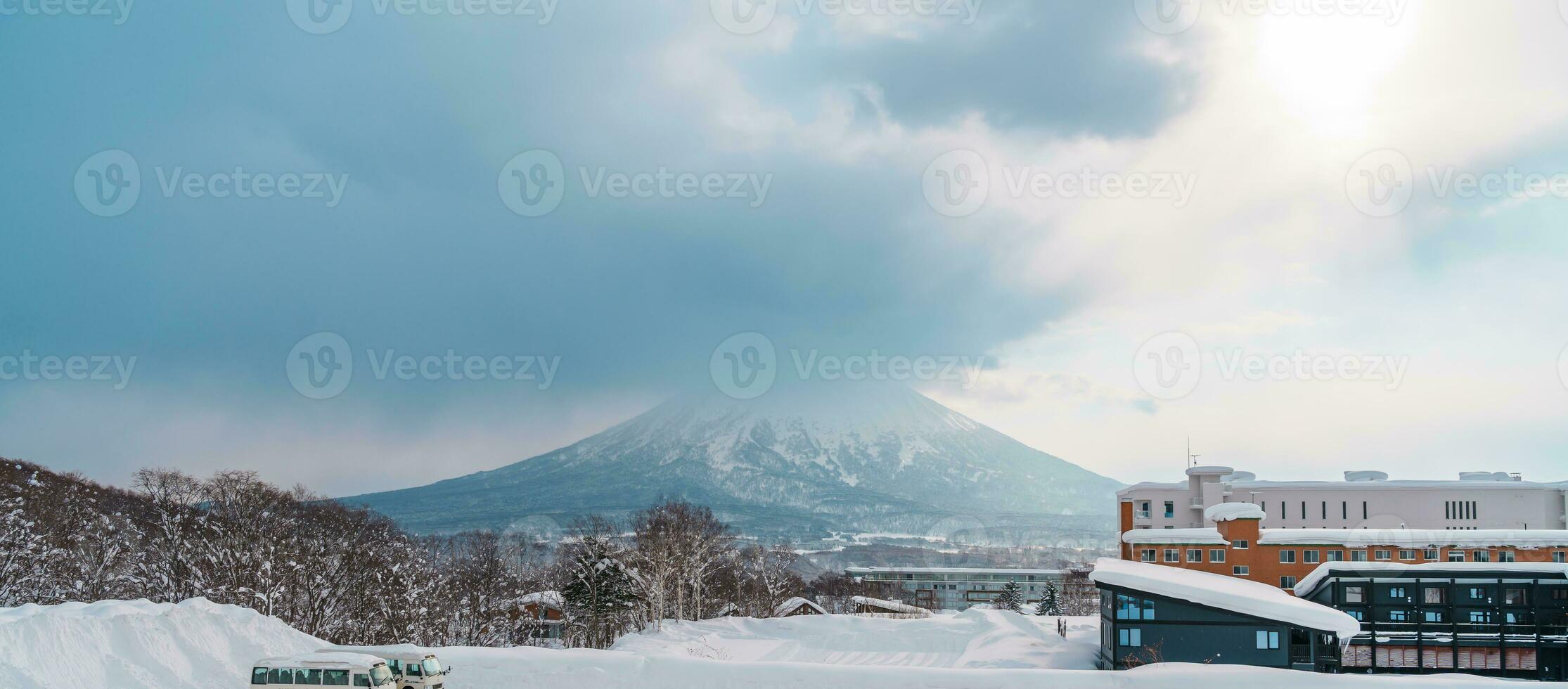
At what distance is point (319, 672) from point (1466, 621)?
116 ft

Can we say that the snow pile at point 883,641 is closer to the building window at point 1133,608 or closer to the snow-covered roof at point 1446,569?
the building window at point 1133,608

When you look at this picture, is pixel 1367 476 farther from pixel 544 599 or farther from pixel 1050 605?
pixel 544 599

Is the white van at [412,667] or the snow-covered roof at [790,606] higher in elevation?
the white van at [412,667]

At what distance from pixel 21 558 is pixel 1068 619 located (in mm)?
46871

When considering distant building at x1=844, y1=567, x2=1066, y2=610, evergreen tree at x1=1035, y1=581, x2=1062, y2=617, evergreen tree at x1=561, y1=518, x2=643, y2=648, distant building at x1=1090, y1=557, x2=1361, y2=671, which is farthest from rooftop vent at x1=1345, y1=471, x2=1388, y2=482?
distant building at x1=844, y1=567, x2=1066, y2=610

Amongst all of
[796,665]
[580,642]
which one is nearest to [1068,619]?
[580,642]

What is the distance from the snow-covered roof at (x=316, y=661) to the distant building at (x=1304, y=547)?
106 ft

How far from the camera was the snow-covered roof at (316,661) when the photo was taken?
1652 centimetres

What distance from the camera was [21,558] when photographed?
3434 cm

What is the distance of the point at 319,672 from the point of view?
53.9 feet

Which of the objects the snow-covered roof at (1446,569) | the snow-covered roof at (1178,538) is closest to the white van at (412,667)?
the snow-covered roof at (1446,569)

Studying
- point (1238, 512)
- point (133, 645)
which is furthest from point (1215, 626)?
point (133, 645)

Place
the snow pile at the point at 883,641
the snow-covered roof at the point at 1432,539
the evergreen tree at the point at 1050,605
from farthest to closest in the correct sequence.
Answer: the evergreen tree at the point at 1050,605 → the snow-covered roof at the point at 1432,539 → the snow pile at the point at 883,641

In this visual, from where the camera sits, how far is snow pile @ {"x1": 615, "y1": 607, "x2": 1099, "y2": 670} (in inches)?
1421
